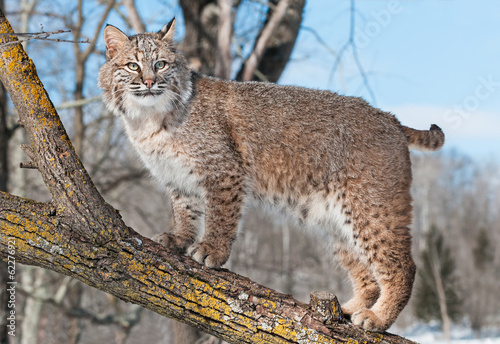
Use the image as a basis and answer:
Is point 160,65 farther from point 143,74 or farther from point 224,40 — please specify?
point 224,40

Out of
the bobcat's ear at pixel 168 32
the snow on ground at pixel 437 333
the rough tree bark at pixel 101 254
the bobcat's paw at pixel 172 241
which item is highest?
the snow on ground at pixel 437 333

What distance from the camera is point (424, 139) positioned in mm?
4746

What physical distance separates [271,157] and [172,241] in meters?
1.09

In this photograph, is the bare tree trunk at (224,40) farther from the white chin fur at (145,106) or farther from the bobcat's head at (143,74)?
the white chin fur at (145,106)

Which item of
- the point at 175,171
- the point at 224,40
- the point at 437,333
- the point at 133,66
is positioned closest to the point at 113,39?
the point at 133,66

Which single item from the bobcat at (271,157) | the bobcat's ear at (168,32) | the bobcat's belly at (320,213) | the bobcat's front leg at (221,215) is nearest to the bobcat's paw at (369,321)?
the bobcat at (271,157)

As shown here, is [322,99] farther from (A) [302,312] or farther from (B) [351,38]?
(B) [351,38]

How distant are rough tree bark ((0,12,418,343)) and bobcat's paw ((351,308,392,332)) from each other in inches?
18.4

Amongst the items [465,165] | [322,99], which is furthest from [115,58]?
[465,165]

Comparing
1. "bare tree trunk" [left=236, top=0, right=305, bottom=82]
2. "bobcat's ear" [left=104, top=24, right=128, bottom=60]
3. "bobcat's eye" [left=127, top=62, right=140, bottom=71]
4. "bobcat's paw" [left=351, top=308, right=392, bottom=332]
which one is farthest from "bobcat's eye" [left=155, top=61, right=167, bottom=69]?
"bare tree trunk" [left=236, top=0, right=305, bottom=82]

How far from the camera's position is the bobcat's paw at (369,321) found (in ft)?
12.6

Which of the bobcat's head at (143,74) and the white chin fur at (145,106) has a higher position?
the bobcat's head at (143,74)

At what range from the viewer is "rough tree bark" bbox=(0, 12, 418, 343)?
321 centimetres

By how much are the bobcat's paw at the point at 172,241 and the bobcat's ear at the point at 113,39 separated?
157cm
